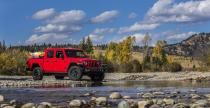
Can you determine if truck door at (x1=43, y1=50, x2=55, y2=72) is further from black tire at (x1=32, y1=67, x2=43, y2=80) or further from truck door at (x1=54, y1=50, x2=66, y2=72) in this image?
black tire at (x1=32, y1=67, x2=43, y2=80)

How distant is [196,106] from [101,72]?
54.9 ft

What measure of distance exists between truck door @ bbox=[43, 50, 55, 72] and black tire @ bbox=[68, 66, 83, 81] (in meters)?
1.45

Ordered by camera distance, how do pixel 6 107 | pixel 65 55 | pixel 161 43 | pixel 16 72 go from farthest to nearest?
pixel 161 43
pixel 16 72
pixel 65 55
pixel 6 107

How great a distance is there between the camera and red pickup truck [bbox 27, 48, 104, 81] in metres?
28.6

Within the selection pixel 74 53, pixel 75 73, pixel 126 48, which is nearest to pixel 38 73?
pixel 74 53

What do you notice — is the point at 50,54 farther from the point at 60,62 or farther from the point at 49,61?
the point at 60,62

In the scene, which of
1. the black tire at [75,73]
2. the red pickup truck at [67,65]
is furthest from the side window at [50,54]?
the black tire at [75,73]

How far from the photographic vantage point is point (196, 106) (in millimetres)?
13367

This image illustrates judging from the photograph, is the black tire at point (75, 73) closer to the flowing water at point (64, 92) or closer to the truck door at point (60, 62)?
the truck door at point (60, 62)

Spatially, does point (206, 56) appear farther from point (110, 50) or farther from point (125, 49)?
point (110, 50)

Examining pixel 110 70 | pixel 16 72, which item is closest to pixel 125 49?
pixel 110 70

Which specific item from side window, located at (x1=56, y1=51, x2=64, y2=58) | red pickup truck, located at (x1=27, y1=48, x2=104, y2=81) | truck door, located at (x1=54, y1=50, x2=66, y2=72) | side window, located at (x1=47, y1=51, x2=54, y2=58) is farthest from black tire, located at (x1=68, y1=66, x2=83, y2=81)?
side window, located at (x1=47, y1=51, x2=54, y2=58)

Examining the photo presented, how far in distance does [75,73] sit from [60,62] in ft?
4.01

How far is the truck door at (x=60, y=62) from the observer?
29.2 metres
